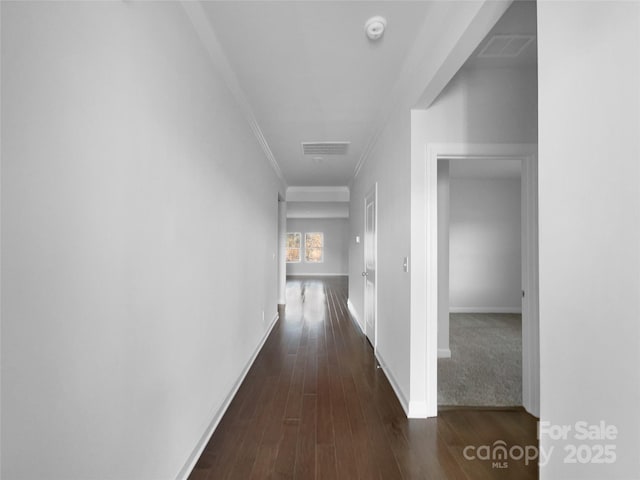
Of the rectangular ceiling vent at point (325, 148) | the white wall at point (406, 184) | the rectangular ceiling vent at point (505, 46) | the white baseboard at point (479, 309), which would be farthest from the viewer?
the white baseboard at point (479, 309)

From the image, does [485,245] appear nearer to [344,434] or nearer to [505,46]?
[505,46]

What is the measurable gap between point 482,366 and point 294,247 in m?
9.99

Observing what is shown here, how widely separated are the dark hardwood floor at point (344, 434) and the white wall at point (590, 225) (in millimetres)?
996

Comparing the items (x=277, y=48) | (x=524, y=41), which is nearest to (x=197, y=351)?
(x=277, y=48)

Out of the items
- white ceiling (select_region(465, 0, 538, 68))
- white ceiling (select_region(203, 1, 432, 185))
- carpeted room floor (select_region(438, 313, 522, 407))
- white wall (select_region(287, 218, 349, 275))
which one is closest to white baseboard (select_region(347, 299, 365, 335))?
carpeted room floor (select_region(438, 313, 522, 407))

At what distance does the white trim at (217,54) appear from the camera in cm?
165

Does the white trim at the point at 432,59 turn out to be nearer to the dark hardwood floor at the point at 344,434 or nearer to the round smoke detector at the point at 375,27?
the round smoke detector at the point at 375,27

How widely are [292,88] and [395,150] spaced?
1106 mm

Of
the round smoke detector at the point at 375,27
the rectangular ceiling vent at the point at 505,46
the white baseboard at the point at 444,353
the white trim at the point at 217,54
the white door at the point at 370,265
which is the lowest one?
the white baseboard at the point at 444,353

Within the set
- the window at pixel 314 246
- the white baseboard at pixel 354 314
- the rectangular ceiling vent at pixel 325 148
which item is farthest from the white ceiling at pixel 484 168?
the window at pixel 314 246

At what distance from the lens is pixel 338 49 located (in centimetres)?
205

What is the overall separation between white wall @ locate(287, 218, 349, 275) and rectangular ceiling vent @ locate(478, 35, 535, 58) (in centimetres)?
1036

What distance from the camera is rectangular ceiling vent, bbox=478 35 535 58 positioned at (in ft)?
6.41

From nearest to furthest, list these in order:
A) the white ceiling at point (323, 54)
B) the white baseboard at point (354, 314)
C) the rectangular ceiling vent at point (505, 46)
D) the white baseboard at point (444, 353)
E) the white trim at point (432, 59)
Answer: the white trim at point (432, 59), the white ceiling at point (323, 54), the rectangular ceiling vent at point (505, 46), the white baseboard at point (444, 353), the white baseboard at point (354, 314)
